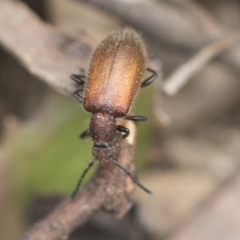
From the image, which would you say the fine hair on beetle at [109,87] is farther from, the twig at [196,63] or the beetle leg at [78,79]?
the twig at [196,63]

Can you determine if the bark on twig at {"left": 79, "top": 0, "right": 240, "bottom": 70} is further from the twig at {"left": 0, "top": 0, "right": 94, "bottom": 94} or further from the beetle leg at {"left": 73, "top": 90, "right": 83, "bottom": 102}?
the beetle leg at {"left": 73, "top": 90, "right": 83, "bottom": 102}

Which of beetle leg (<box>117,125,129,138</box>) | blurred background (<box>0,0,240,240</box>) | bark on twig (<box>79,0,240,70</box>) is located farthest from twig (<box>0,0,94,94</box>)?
bark on twig (<box>79,0,240,70</box>)

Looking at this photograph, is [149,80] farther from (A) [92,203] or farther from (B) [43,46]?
(A) [92,203]

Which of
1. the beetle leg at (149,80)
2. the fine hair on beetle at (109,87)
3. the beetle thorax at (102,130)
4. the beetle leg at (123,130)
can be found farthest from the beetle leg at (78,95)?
the beetle leg at (149,80)

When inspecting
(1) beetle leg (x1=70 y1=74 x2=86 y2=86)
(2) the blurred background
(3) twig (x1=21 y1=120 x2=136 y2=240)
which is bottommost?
(2) the blurred background

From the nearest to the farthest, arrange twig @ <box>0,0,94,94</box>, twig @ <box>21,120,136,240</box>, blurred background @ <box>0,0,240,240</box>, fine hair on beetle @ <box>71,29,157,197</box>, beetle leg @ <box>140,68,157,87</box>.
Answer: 1. twig @ <box>21,120,136,240</box>
2. fine hair on beetle @ <box>71,29,157,197</box>
3. twig @ <box>0,0,94,94</box>
4. beetle leg @ <box>140,68,157,87</box>
5. blurred background @ <box>0,0,240,240</box>

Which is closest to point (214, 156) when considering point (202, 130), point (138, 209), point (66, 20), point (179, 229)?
point (202, 130)

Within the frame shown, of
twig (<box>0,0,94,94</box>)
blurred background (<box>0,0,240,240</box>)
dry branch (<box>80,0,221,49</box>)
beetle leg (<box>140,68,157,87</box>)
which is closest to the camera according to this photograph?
twig (<box>0,0,94,94</box>)
